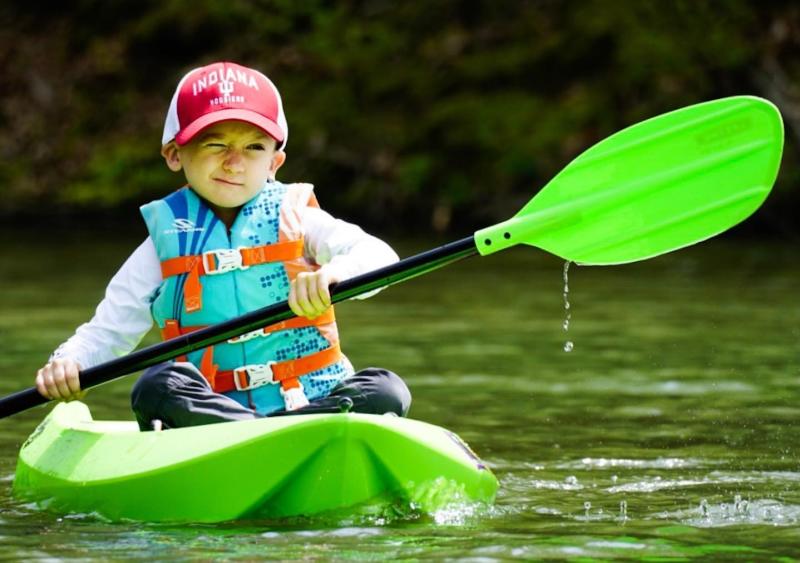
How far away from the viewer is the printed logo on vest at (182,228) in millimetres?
4020

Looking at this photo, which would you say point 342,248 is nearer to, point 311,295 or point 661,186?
point 311,295

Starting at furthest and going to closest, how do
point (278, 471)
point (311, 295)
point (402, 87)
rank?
point (402, 87) → point (311, 295) → point (278, 471)

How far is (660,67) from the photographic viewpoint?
12898 mm

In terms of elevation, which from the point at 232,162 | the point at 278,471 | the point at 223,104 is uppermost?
the point at 223,104

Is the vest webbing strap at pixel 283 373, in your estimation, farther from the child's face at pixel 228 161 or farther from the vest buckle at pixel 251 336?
the child's face at pixel 228 161

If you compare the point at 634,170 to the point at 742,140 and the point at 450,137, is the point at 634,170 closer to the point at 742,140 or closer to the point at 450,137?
the point at 742,140

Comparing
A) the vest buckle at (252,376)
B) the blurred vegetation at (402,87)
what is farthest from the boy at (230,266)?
the blurred vegetation at (402,87)

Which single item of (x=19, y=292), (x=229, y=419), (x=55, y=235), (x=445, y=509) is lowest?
(x=445, y=509)

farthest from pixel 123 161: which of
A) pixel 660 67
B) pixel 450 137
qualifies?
pixel 660 67

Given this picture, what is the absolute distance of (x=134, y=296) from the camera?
4.08m

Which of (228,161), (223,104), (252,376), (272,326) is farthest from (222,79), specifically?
(252,376)

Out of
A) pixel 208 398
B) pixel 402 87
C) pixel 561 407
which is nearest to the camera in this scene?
pixel 208 398

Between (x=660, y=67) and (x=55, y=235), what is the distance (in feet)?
17.0

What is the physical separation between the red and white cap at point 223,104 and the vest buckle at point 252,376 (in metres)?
0.55
